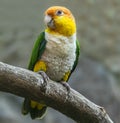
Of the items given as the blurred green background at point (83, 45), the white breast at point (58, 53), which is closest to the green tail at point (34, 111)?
the white breast at point (58, 53)

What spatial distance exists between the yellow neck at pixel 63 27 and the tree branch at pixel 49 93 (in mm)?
358

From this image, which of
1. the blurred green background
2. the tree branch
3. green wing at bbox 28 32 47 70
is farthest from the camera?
the blurred green background

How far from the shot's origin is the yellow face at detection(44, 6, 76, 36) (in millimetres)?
2951

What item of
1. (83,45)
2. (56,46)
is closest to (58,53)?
(56,46)

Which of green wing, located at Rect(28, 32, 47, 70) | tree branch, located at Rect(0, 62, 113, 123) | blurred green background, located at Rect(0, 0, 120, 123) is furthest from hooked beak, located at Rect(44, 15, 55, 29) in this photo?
blurred green background, located at Rect(0, 0, 120, 123)

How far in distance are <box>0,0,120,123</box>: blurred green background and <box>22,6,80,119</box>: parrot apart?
8.03 feet

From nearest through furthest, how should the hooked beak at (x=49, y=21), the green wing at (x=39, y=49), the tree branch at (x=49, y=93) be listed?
1. the tree branch at (x=49, y=93)
2. the hooked beak at (x=49, y=21)
3. the green wing at (x=39, y=49)

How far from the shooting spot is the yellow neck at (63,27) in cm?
298

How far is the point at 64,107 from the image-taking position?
2748 mm

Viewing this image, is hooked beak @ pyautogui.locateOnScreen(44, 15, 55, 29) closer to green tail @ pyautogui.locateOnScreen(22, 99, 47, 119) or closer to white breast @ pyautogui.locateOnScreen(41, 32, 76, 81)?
white breast @ pyautogui.locateOnScreen(41, 32, 76, 81)

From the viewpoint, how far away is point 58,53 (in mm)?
3008

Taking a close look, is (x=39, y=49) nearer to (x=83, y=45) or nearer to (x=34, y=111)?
(x=34, y=111)

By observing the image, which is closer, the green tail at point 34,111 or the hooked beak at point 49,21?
the hooked beak at point 49,21

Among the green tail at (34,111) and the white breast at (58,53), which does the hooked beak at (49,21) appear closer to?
the white breast at (58,53)
